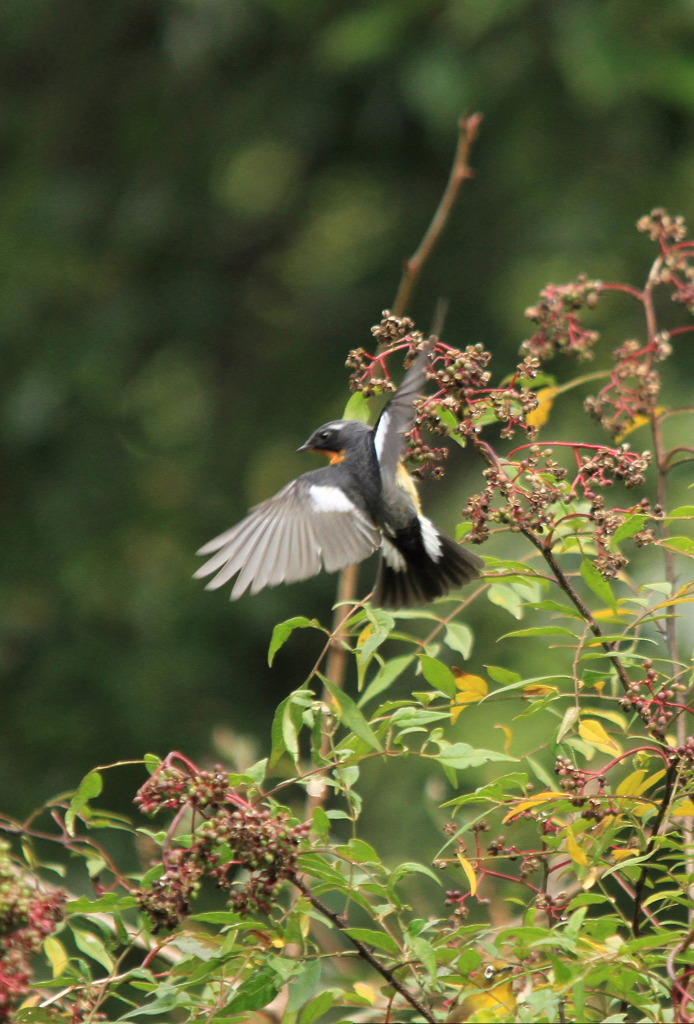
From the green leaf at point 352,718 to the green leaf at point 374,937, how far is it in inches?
7.7

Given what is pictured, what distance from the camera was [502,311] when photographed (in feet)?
18.2

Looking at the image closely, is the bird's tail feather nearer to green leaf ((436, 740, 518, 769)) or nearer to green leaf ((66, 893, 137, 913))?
green leaf ((436, 740, 518, 769))

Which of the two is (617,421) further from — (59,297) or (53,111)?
(53,111)

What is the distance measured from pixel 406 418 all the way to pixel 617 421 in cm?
33

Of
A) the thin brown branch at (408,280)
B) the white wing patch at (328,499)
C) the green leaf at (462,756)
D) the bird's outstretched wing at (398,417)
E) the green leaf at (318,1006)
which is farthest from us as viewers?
the white wing patch at (328,499)

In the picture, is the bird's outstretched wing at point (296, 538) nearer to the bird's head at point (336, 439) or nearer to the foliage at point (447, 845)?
the bird's head at point (336, 439)

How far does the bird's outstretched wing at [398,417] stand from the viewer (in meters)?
1.69

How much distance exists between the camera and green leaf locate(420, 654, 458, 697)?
150cm

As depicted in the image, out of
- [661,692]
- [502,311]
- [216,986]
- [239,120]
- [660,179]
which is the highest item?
[239,120]

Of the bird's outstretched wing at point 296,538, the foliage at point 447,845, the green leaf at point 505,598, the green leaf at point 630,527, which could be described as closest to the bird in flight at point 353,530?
the bird's outstretched wing at point 296,538

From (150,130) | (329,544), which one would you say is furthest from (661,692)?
(150,130)

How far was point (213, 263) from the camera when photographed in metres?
6.55

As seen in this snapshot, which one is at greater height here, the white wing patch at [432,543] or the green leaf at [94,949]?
the white wing patch at [432,543]

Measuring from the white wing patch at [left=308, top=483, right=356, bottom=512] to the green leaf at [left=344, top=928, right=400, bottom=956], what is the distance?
107 cm
